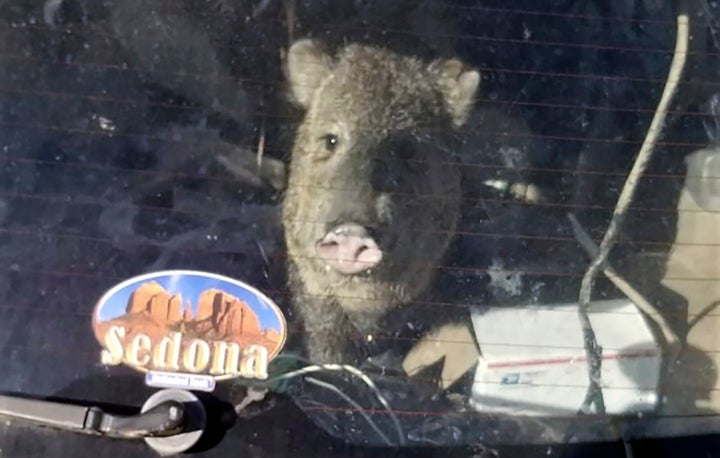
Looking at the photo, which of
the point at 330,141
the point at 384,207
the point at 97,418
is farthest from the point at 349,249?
the point at 97,418

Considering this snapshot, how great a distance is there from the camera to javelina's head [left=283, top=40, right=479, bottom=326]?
208 centimetres

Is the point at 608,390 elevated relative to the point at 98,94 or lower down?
lower down

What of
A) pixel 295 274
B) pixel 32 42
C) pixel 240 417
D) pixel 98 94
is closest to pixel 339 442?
pixel 240 417

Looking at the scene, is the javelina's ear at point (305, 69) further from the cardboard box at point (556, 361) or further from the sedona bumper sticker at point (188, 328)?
the cardboard box at point (556, 361)

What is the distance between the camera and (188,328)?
Answer: 2.05 metres

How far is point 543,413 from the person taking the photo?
205 cm

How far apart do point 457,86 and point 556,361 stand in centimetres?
56

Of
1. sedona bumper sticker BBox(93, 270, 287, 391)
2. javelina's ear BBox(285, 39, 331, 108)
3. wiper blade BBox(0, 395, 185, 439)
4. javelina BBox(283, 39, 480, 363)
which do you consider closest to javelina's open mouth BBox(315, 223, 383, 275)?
javelina BBox(283, 39, 480, 363)

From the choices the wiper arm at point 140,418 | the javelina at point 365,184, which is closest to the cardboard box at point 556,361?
the javelina at point 365,184

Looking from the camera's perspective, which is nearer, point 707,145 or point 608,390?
point 608,390

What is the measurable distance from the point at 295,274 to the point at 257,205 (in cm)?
15

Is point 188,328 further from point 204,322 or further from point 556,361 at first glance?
point 556,361

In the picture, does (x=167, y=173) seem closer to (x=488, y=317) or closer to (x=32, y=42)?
(x=32, y=42)

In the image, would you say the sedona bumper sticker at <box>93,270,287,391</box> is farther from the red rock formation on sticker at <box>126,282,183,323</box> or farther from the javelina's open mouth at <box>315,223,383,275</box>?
the javelina's open mouth at <box>315,223,383,275</box>
